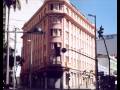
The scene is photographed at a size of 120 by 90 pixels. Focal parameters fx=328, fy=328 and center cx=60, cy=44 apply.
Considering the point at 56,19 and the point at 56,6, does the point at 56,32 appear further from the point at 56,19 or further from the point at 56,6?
the point at 56,6

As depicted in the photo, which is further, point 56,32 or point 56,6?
point 56,6

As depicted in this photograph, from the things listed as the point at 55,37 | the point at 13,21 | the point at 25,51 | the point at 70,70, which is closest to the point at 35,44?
the point at 25,51

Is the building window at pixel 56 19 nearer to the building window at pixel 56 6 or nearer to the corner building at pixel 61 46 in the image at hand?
the corner building at pixel 61 46

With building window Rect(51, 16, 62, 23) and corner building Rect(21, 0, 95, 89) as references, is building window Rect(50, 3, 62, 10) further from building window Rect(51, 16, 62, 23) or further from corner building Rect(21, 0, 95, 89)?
building window Rect(51, 16, 62, 23)

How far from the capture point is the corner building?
43906mm

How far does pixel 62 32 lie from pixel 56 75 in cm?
918

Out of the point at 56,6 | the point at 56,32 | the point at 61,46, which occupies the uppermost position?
the point at 56,6

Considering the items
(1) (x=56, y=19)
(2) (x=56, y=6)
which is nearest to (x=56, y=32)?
(1) (x=56, y=19)

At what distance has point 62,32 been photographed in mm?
64875

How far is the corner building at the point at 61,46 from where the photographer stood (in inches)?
1729

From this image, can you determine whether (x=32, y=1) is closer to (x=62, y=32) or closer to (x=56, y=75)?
(x=62, y=32)

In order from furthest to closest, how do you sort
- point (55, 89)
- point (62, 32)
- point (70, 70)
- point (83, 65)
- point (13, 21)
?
point (13, 21), point (62, 32), point (55, 89), point (70, 70), point (83, 65)

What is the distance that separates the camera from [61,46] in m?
59.8

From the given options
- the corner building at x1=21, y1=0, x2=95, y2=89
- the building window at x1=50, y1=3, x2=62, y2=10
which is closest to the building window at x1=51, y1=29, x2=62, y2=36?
the corner building at x1=21, y1=0, x2=95, y2=89
